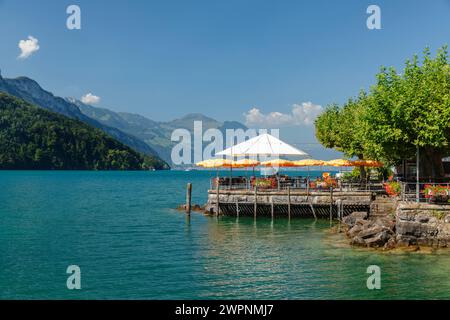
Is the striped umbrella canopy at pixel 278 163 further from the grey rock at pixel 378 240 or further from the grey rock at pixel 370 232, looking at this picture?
the grey rock at pixel 378 240

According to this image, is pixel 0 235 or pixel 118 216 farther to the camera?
pixel 118 216

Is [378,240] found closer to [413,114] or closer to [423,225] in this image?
[423,225]

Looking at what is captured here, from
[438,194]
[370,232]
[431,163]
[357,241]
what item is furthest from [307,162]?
[438,194]

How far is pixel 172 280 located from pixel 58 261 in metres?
7.45

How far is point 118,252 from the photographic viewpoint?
1019 inches

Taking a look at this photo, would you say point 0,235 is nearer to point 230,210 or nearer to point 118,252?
point 118,252

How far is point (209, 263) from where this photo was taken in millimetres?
22766

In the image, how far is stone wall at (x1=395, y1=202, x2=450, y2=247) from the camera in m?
24.3

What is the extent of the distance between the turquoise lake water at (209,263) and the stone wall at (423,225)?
4.45 feet

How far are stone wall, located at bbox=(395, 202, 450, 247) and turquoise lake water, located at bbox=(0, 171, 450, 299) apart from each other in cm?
136

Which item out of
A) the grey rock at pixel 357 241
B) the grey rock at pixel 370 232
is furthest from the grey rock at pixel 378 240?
the grey rock at pixel 370 232

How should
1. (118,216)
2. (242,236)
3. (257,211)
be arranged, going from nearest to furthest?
(242,236), (257,211), (118,216)
